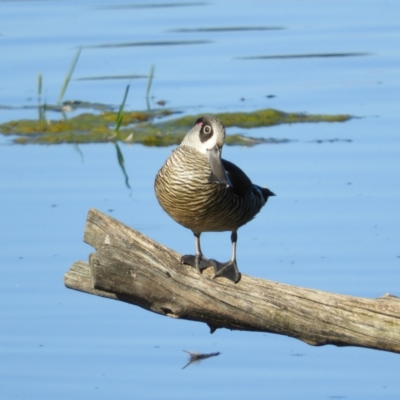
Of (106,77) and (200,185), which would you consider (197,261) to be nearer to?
(200,185)

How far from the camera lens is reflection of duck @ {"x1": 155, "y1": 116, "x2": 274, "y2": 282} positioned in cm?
586

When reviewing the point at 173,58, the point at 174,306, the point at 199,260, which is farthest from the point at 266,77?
the point at 174,306

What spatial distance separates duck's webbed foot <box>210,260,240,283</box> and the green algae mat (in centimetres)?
505

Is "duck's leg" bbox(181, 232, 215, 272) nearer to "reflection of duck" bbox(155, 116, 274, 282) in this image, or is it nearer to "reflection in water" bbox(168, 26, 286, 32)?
"reflection of duck" bbox(155, 116, 274, 282)

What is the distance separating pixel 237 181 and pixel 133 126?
5.41 m

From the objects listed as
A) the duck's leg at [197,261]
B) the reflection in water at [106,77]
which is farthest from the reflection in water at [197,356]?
the reflection in water at [106,77]

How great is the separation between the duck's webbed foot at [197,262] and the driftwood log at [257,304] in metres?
0.43

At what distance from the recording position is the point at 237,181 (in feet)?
20.4

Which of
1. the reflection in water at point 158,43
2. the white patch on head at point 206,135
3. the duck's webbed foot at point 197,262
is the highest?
the white patch on head at point 206,135

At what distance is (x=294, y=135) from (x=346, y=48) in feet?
12.2

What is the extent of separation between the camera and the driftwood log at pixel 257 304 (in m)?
5.16

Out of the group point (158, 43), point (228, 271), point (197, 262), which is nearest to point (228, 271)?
point (228, 271)

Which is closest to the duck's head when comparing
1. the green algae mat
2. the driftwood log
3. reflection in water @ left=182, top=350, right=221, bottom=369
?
the driftwood log

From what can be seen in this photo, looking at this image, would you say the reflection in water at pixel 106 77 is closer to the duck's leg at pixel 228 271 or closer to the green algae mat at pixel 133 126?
the green algae mat at pixel 133 126
